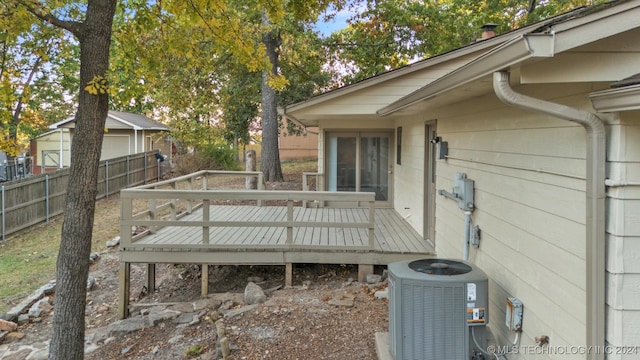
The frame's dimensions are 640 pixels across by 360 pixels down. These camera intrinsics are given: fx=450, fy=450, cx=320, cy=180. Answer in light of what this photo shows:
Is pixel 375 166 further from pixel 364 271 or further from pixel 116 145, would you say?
pixel 116 145

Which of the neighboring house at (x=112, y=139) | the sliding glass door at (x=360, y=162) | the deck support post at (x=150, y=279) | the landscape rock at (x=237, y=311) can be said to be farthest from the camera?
the neighboring house at (x=112, y=139)

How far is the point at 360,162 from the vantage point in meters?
10.5

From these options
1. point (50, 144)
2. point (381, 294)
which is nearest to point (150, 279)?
point (381, 294)

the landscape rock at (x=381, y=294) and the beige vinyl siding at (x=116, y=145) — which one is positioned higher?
the beige vinyl siding at (x=116, y=145)

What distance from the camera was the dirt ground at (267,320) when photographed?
429 cm

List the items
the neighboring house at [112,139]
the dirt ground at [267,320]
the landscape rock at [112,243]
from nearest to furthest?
the dirt ground at [267,320], the landscape rock at [112,243], the neighboring house at [112,139]

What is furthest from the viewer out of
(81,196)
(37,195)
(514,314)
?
(37,195)

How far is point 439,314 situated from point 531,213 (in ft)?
3.15

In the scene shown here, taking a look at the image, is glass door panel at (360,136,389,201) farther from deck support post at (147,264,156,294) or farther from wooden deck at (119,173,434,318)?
deck support post at (147,264,156,294)

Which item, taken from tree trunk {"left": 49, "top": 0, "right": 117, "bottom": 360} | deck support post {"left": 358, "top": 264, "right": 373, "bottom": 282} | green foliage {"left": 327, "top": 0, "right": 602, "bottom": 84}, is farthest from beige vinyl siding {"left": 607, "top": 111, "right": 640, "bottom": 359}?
green foliage {"left": 327, "top": 0, "right": 602, "bottom": 84}

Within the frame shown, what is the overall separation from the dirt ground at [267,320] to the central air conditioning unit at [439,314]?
0.89m

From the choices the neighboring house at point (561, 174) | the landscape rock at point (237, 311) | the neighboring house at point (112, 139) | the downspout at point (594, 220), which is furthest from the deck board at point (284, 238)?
the neighboring house at point (112, 139)

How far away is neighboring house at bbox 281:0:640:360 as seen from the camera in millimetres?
2188

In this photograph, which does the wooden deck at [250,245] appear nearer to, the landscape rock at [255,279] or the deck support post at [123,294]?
the deck support post at [123,294]
